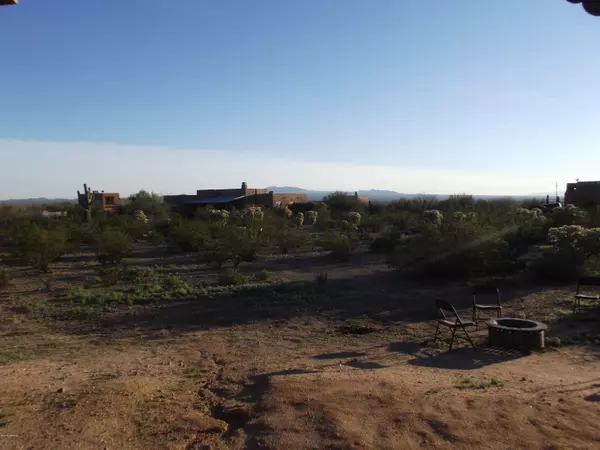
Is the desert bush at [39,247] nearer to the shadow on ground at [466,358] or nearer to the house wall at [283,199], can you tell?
the shadow on ground at [466,358]

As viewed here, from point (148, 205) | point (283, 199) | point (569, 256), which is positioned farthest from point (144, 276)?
point (283, 199)

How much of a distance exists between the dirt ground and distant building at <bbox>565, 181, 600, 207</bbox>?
37.9 m

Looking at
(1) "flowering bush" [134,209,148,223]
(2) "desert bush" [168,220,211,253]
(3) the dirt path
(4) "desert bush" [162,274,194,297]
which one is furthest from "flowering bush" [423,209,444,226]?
(1) "flowering bush" [134,209,148,223]

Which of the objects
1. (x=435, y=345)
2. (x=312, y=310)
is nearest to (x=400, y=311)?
(x=312, y=310)

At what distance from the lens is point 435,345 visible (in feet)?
32.2

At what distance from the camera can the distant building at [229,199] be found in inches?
2507

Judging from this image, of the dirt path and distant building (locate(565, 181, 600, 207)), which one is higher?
distant building (locate(565, 181, 600, 207))

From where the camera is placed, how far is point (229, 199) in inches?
2680

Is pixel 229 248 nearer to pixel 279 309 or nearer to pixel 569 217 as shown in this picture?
pixel 279 309

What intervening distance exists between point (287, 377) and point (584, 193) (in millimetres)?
50787

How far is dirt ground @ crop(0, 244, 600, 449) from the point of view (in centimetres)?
539

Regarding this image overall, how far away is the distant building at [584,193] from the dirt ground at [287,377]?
37892 mm

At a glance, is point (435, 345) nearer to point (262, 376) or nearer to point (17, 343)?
point (262, 376)

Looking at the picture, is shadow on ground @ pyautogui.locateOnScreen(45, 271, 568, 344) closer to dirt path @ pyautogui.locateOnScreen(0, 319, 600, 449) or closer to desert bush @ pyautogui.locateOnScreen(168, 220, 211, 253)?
dirt path @ pyautogui.locateOnScreen(0, 319, 600, 449)
